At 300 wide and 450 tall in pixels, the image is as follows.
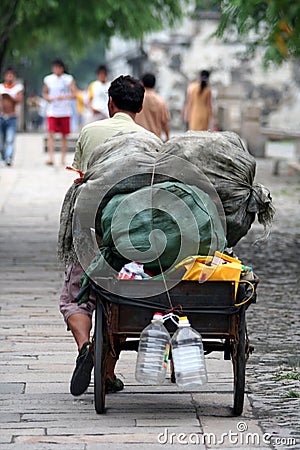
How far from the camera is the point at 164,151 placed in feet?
19.6

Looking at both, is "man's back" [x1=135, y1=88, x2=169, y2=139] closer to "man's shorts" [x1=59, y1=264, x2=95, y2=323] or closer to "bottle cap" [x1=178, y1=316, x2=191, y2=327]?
"man's shorts" [x1=59, y1=264, x2=95, y2=323]

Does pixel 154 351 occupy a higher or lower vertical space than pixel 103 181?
lower

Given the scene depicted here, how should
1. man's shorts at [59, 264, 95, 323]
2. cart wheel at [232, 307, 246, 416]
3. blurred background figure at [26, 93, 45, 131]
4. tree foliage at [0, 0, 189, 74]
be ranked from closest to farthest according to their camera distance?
cart wheel at [232, 307, 246, 416]
man's shorts at [59, 264, 95, 323]
tree foliage at [0, 0, 189, 74]
blurred background figure at [26, 93, 45, 131]

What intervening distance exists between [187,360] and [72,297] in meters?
1.04

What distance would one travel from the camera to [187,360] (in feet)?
18.3

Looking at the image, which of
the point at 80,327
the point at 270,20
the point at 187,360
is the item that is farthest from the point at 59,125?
the point at 187,360

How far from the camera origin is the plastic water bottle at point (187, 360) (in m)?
5.57

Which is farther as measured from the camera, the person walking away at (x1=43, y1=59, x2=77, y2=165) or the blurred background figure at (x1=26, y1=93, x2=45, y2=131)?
the blurred background figure at (x1=26, y1=93, x2=45, y2=131)

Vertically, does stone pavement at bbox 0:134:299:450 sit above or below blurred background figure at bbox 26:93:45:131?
above

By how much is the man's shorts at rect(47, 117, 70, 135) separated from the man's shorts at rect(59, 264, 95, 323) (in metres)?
14.5

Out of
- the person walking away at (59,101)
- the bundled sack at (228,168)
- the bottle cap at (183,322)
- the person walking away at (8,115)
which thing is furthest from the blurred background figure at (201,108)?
the bottle cap at (183,322)

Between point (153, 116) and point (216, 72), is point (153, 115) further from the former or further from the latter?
point (216, 72)

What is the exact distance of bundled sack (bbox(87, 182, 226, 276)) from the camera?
571 cm

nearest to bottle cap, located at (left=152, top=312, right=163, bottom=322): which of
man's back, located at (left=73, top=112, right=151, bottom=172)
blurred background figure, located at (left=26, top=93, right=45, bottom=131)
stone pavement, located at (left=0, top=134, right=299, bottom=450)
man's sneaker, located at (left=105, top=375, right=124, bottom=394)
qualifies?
stone pavement, located at (left=0, top=134, right=299, bottom=450)
